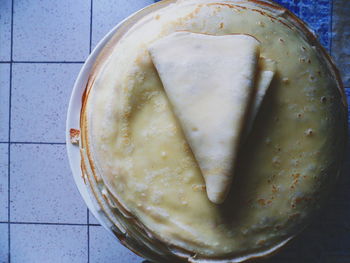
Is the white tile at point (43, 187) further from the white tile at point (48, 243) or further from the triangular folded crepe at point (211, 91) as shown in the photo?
the triangular folded crepe at point (211, 91)

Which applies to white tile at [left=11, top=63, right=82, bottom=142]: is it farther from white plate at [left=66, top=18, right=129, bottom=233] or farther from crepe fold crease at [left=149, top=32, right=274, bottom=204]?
crepe fold crease at [left=149, top=32, right=274, bottom=204]

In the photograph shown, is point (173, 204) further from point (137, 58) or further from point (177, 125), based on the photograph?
point (137, 58)

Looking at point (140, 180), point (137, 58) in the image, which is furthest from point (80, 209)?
point (137, 58)

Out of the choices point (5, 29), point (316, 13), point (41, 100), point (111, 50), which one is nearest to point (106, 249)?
point (41, 100)

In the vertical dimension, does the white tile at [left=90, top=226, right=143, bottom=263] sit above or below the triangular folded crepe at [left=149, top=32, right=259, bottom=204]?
below

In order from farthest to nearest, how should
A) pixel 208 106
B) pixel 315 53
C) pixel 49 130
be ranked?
pixel 49 130 → pixel 315 53 → pixel 208 106

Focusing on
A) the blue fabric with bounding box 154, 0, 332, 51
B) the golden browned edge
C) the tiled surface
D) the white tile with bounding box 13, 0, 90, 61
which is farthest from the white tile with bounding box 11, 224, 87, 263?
the blue fabric with bounding box 154, 0, 332, 51

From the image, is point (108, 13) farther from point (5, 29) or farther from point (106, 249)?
point (106, 249)

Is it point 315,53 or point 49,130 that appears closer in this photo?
point 315,53
